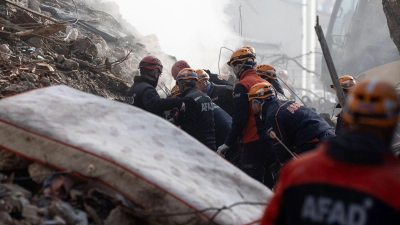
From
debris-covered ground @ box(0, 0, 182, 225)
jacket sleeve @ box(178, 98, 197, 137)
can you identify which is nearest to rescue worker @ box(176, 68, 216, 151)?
jacket sleeve @ box(178, 98, 197, 137)

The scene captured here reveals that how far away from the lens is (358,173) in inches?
87.7

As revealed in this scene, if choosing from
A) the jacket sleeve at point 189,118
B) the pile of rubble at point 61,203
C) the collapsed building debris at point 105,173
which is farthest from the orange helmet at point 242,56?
the pile of rubble at point 61,203

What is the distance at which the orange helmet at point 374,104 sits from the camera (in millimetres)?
2250

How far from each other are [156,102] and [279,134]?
4.92 ft

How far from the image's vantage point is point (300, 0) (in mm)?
32406

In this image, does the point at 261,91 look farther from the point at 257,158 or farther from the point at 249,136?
the point at 257,158

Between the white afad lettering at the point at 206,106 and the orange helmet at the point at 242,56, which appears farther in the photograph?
the orange helmet at the point at 242,56

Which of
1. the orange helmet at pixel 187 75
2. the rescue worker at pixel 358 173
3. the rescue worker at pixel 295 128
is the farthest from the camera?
the orange helmet at pixel 187 75

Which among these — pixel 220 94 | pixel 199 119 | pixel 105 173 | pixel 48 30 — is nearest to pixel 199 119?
pixel 199 119

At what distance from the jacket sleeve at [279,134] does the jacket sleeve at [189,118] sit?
1180mm

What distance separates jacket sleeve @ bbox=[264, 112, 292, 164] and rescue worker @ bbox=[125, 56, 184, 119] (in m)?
1.22

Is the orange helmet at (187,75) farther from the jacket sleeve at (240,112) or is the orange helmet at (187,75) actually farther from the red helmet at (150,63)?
the jacket sleeve at (240,112)

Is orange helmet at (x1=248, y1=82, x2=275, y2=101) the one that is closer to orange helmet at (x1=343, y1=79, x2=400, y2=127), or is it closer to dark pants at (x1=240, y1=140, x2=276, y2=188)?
dark pants at (x1=240, y1=140, x2=276, y2=188)

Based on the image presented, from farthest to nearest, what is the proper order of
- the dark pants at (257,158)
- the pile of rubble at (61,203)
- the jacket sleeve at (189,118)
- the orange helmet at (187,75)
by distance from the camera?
the orange helmet at (187,75), the jacket sleeve at (189,118), the dark pants at (257,158), the pile of rubble at (61,203)
